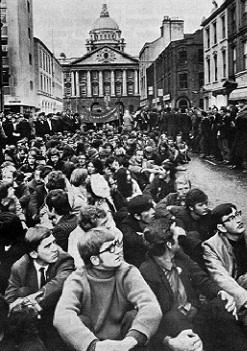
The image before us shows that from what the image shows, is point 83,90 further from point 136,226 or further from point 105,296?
point 105,296

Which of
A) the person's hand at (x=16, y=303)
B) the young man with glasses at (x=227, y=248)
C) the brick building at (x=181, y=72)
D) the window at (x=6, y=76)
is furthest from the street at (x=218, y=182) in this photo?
the window at (x=6, y=76)

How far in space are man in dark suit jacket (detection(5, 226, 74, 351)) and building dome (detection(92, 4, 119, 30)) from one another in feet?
6.05

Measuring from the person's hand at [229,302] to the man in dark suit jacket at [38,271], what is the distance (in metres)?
0.80

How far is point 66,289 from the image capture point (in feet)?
7.82

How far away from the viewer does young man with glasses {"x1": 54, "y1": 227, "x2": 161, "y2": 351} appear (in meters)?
2.31

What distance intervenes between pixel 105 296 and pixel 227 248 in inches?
32.0

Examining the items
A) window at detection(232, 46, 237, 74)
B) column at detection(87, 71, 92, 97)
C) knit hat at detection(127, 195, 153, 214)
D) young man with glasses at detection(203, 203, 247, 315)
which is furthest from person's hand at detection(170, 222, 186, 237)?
column at detection(87, 71, 92, 97)

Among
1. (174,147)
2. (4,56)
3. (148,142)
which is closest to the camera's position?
(174,147)

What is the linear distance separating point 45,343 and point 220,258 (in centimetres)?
106

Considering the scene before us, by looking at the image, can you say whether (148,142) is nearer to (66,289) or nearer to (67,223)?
(67,223)

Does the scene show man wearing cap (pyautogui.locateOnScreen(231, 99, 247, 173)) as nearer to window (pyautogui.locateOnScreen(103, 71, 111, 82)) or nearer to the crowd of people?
the crowd of people

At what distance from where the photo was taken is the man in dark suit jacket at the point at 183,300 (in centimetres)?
244

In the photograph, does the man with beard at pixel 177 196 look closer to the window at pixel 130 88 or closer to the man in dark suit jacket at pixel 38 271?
the man in dark suit jacket at pixel 38 271

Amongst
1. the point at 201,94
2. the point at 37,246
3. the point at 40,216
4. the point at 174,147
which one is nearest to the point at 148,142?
the point at 174,147
